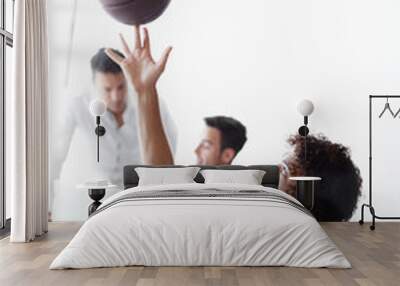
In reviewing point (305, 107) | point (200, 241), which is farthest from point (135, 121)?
point (200, 241)

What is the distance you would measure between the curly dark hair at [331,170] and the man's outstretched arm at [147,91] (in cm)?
164

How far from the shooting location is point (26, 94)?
597cm

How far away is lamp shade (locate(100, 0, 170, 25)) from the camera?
24.2ft

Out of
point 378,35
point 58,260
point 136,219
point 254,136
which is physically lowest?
point 58,260

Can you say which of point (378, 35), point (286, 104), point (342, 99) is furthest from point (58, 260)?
point (378, 35)

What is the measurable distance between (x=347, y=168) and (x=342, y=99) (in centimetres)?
88

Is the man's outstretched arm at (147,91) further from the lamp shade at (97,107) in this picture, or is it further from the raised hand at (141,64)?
the lamp shade at (97,107)

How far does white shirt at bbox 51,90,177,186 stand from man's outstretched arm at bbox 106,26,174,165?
8cm

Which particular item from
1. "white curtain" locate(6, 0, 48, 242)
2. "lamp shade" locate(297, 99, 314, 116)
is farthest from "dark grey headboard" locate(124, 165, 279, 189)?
"white curtain" locate(6, 0, 48, 242)

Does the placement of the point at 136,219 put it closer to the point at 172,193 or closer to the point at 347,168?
the point at 172,193

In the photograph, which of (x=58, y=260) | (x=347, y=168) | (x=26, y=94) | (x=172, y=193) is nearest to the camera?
(x=58, y=260)

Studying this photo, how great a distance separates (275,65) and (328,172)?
5.02ft

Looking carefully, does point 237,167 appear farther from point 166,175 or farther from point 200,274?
point 200,274

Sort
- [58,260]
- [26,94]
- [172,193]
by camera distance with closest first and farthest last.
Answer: [58,260], [172,193], [26,94]
